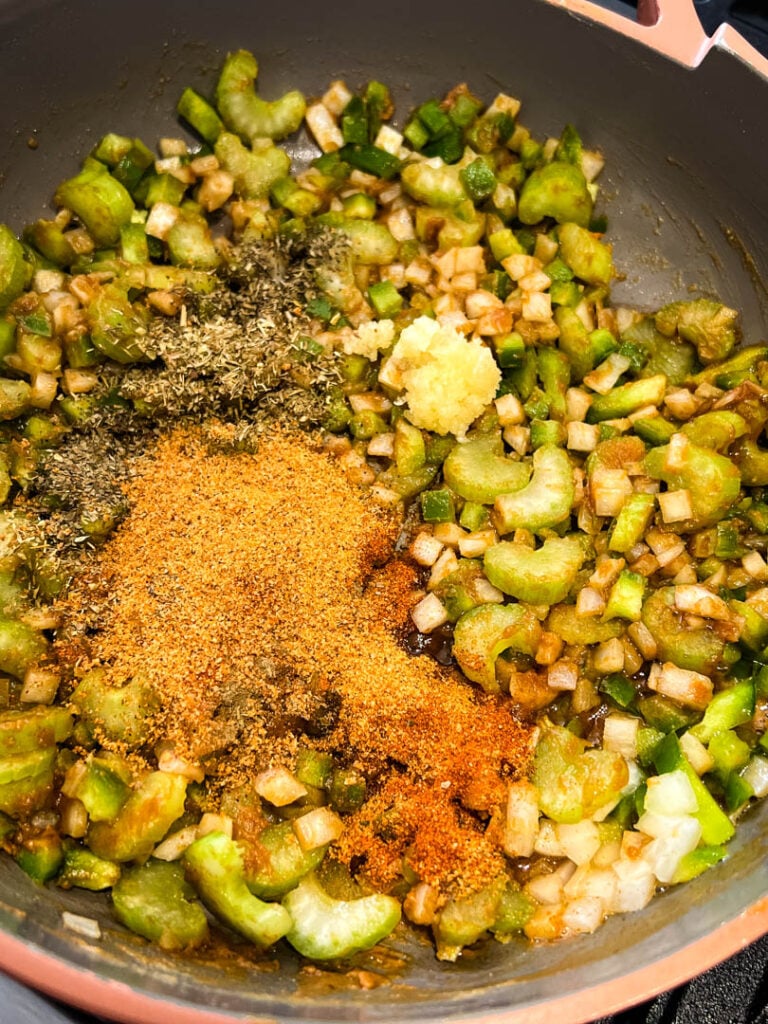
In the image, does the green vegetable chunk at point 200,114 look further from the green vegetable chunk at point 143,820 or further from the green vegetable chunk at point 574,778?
the green vegetable chunk at point 574,778

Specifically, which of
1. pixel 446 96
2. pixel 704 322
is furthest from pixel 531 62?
pixel 704 322

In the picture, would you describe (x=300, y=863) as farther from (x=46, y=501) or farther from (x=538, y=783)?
(x=46, y=501)

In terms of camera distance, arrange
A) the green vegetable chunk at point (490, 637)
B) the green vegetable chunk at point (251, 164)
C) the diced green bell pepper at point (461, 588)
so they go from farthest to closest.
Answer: the green vegetable chunk at point (251, 164), the diced green bell pepper at point (461, 588), the green vegetable chunk at point (490, 637)

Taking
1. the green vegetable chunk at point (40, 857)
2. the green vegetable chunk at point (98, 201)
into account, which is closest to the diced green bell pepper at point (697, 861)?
the green vegetable chunk at point (40, 857)

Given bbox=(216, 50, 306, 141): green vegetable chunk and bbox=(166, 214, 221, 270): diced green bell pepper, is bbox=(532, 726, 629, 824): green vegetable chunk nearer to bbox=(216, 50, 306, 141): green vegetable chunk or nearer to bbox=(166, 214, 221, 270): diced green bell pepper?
bbox=(166, 214, 221, 270): diced green bell pepper

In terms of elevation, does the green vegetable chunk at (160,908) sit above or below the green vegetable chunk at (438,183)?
below

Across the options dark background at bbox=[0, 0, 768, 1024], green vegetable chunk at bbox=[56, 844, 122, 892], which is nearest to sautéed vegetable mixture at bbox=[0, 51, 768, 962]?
green vegetable chunk at bbox=[56, 844, 122, 892]

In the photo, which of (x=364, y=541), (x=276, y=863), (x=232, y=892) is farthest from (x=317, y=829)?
(x=364, y=541)
